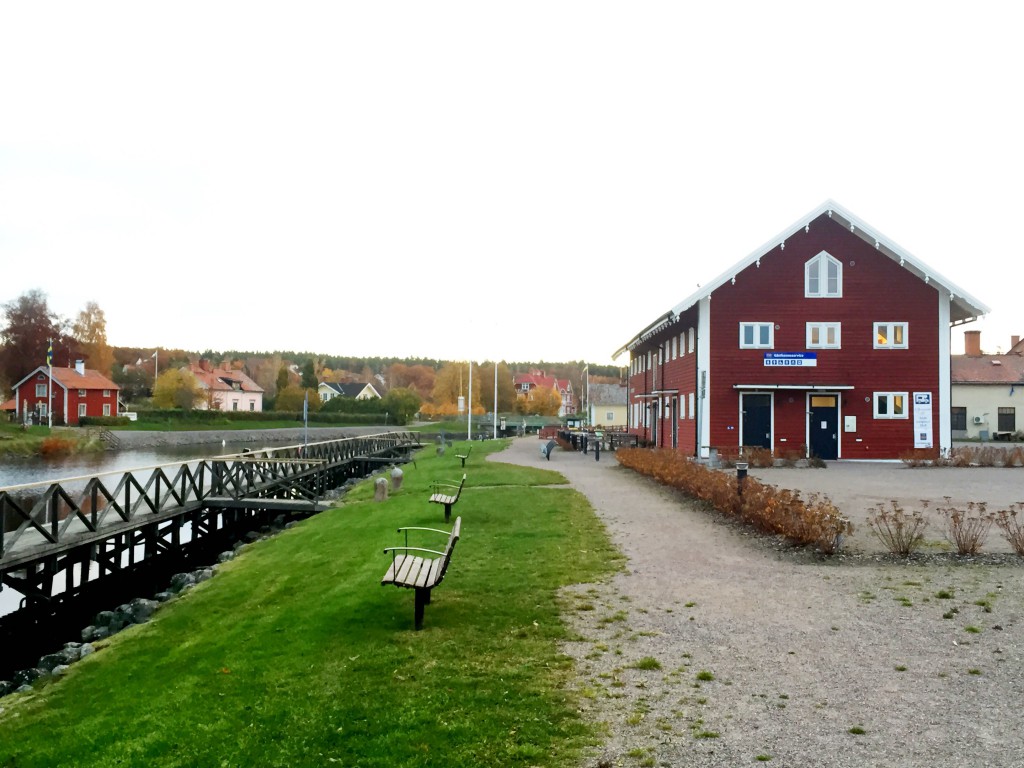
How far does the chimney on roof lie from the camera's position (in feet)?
203

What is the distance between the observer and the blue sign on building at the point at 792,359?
1227 inches

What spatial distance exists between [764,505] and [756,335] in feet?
59.2

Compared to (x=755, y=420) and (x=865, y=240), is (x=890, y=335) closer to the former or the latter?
(x=865, y=240)

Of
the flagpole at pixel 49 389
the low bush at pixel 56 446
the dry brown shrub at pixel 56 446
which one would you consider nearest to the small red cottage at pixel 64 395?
the flagpole at pixel 49 389

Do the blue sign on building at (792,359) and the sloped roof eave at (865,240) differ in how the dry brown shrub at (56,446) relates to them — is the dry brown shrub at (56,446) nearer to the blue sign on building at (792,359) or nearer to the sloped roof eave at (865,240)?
the sloped roof eave at (865,240)

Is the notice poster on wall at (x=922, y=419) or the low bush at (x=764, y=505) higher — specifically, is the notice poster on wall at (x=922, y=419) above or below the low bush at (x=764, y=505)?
above

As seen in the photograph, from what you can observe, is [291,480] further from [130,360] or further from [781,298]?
A: [130,360]

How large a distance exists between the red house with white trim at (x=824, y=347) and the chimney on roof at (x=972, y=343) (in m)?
34.8

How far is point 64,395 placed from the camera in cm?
7794

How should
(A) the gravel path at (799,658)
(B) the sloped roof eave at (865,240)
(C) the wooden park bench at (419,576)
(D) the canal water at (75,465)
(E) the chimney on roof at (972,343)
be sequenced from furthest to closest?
(E) the chimney on roof at (972,343)
(D) the canal water at (75,465)
(B) the sloped roof eave at (865,240)
(C) the wooden park bench at (419,576)
(A) the gravel path at (799,658)

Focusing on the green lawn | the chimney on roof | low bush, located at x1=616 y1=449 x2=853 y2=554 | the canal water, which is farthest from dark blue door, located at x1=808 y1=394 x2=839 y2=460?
the chimney on roof

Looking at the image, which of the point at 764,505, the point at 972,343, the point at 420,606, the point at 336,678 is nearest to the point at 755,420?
the point at 764,505

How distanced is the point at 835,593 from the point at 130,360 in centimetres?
15641

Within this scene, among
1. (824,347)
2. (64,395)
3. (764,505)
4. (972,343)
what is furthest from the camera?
(64,395)
